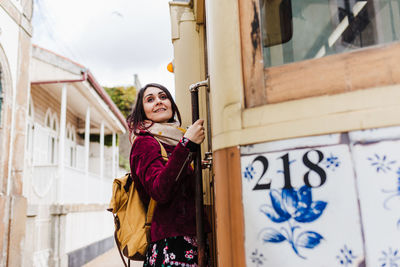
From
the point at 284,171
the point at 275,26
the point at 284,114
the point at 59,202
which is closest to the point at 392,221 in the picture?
the point at 284,171

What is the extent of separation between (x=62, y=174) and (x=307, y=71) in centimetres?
778

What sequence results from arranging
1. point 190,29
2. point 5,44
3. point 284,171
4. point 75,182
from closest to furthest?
point 284,171 < point 190,29 < point 5,44 < point 75,182

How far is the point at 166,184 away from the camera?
1.76 metres

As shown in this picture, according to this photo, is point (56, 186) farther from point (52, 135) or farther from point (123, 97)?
point (123, 97)

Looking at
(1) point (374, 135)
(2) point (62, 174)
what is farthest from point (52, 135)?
(1) point (374, 135)

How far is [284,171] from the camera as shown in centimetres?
120

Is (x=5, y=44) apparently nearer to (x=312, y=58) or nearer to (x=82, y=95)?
(x=82, y=95)

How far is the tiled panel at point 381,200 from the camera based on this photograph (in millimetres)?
1068

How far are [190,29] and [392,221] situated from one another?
6.85 feet

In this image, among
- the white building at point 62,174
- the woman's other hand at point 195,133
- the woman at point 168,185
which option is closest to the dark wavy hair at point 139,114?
the woman at point 168,185

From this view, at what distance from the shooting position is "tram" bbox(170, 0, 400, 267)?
1101mm

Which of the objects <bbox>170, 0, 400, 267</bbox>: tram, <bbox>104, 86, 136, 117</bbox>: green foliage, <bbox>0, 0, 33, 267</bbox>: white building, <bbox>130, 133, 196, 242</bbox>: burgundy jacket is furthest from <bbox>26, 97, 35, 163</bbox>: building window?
<bbox>104, 86, 136, 117</bbox>: green foliage

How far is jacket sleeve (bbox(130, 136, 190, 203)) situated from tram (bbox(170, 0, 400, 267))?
1.20 ft

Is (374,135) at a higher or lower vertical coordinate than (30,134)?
lower
